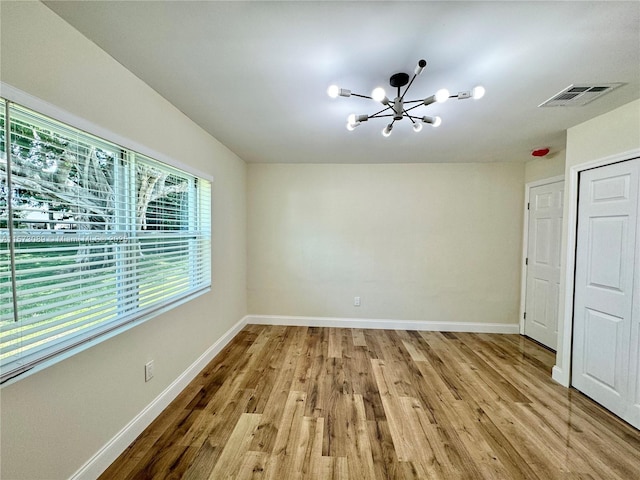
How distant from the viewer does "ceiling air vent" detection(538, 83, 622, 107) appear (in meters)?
1.73

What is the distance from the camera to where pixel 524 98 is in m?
1.89

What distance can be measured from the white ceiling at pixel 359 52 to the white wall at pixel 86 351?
0.40 ft

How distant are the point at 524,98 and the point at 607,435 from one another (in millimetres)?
2485

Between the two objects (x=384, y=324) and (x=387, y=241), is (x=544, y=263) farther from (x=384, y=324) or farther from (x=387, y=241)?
(x=384, y=324)

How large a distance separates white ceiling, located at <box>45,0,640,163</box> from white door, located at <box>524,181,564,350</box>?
126cm

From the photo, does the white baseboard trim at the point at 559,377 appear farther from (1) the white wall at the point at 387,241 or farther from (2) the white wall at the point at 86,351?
(2) the white wall at the point at 86,351

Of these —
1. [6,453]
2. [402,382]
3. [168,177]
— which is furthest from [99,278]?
[402,382]

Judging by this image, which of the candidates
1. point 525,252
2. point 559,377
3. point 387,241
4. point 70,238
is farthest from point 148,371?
point 525,252

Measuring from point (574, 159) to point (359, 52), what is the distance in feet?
7.78

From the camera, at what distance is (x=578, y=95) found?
183 centimetres

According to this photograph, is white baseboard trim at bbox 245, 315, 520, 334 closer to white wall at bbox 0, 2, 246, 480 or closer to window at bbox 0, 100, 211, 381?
white wall at bbox 0, 2, 246, 480

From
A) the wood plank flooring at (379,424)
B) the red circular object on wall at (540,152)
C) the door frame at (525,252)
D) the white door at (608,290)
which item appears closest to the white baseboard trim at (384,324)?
the door frame at (525,252)

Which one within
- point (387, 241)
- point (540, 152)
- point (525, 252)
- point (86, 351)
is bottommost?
point (86, 351)

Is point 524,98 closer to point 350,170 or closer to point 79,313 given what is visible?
point 350,170
